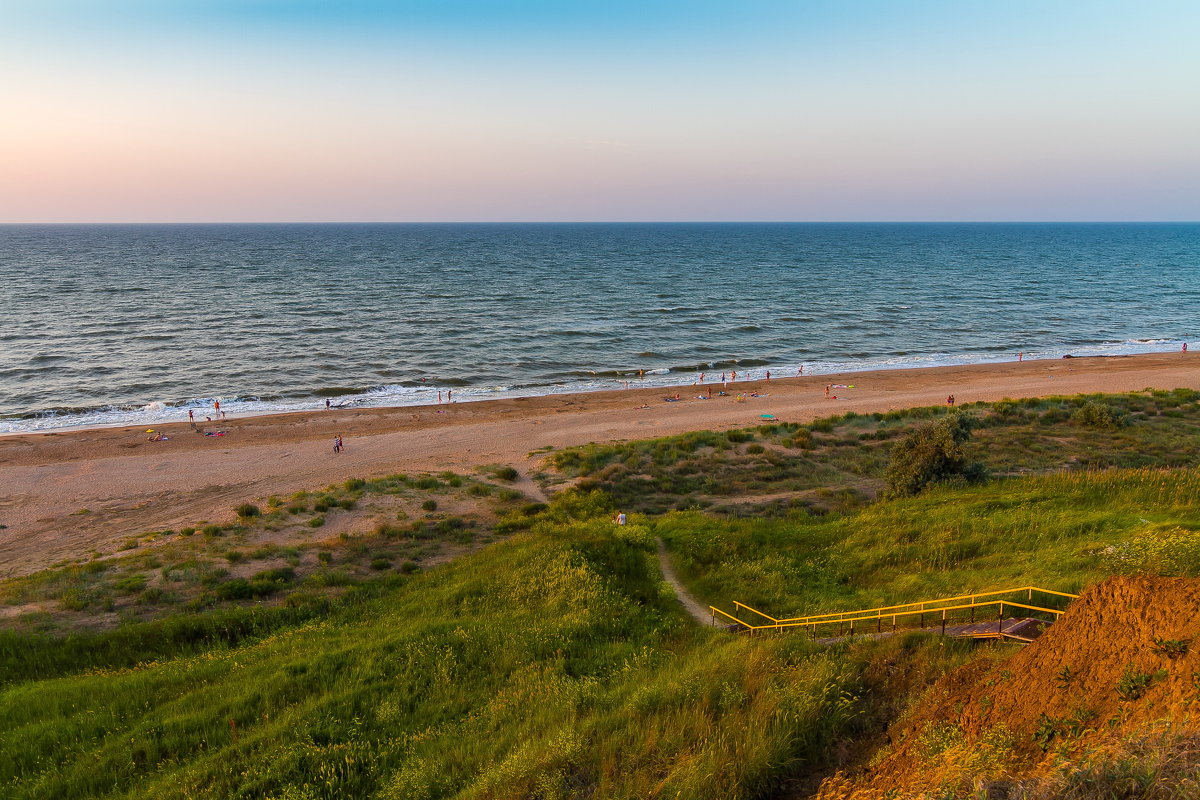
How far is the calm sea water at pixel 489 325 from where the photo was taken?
45219 mm

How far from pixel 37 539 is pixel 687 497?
887 inches

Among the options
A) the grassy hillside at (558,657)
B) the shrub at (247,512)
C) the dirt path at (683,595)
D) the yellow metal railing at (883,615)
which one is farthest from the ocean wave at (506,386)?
the yellow metal railing at (883,615)

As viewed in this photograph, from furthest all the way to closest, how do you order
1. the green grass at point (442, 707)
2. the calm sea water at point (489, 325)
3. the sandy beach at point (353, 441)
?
the calm sea water at point (489, 325)
the sandy beach at point (353, 441)
the green grass at point (442, 707)

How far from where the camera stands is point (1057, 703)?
6742mm

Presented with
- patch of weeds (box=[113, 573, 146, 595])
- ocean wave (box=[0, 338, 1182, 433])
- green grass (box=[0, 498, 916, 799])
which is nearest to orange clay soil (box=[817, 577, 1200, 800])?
green grass (box=[0, 498, 916, 799])

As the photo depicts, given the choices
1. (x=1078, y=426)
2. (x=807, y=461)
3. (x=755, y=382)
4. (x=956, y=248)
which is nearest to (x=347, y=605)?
(x=807, y=461)

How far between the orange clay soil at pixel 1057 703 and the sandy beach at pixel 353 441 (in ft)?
64.4

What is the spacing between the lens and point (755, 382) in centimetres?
4709

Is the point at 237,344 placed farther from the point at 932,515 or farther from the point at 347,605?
the point at 932,515

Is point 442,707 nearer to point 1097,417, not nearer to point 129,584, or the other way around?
point 129,584

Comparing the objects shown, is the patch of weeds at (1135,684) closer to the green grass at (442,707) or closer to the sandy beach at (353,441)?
the green grass at (442,707)

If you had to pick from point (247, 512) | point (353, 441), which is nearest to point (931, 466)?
point (247, 512)

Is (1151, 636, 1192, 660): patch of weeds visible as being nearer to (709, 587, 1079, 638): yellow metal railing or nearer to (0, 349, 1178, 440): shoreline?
(709, 587, 1079, 638): yellow metal railing

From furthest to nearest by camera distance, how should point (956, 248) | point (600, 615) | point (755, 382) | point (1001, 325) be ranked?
point (956, 248) < point (1001, 325) < point (755, 382) < point (600, 615)
